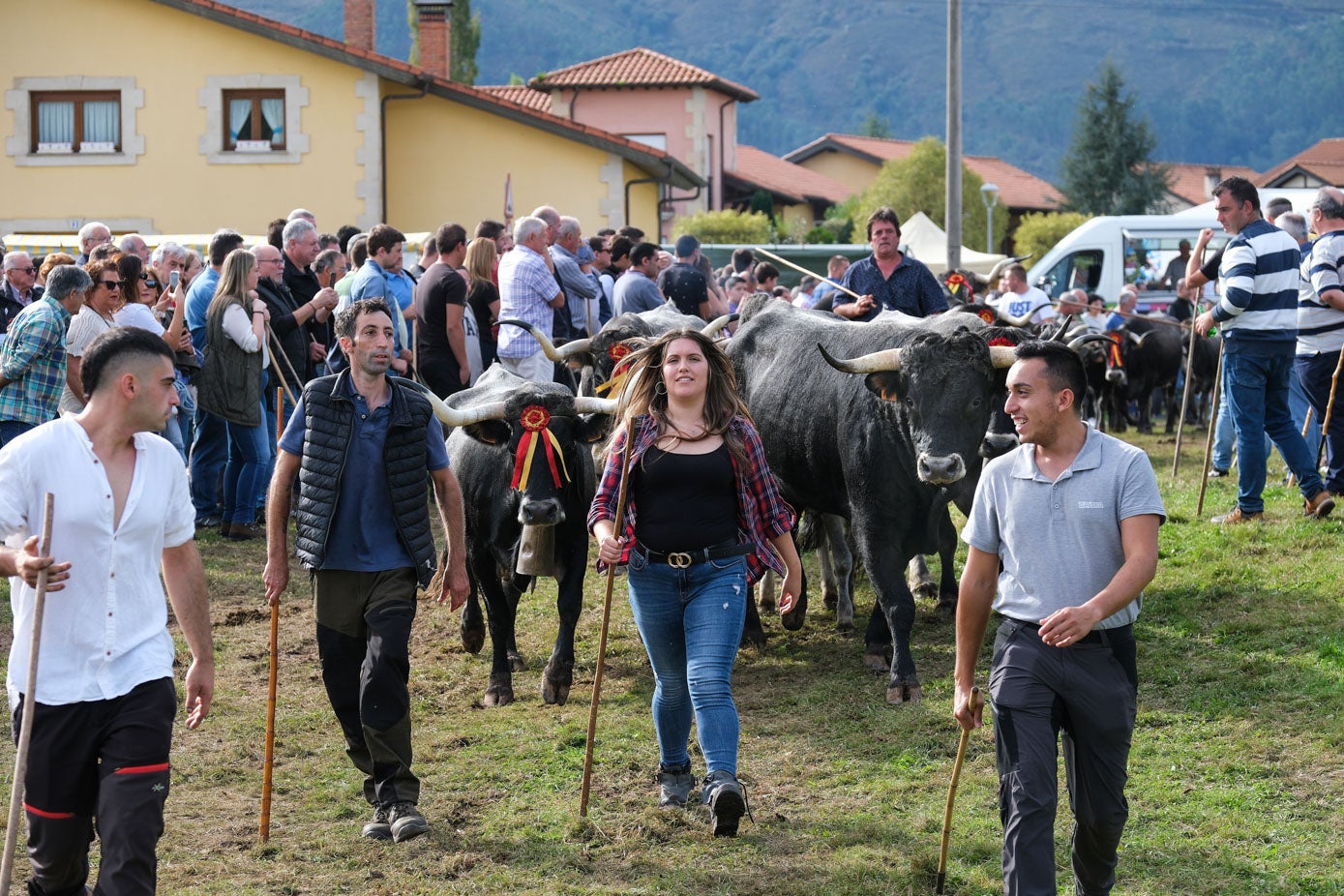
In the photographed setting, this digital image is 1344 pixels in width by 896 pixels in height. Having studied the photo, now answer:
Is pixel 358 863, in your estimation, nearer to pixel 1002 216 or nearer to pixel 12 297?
pixel 12 297

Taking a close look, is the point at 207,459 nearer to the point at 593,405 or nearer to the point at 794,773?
the point at 593,405

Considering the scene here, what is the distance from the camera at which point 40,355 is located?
10.3 meters

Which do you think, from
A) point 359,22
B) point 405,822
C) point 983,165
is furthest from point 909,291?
point 983,165

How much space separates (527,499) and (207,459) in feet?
18.8

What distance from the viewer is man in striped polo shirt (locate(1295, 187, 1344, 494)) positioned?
10914 mm

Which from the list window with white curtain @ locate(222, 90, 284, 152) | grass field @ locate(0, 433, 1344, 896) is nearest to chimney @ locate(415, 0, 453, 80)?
window with white curtain @ locate(222, 90, 284, 152)

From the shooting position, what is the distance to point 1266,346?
34.8ft

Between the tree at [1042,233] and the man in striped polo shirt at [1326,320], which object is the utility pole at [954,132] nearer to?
the man in striped polo shirt at [1326,320]

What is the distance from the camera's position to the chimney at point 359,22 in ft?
114

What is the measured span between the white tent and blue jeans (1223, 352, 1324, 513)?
81.2 ft

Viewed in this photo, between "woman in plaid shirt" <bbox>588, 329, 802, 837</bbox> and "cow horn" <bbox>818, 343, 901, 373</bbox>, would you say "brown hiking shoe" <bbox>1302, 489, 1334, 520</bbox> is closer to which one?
"cow horn" <bbox>818, 343, 901, 373</bbox>

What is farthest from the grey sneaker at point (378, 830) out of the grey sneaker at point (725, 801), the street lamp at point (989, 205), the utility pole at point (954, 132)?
the street lamp at point (989, 205)

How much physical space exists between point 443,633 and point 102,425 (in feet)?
18.8

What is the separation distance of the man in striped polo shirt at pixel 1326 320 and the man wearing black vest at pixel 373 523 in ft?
23.1
